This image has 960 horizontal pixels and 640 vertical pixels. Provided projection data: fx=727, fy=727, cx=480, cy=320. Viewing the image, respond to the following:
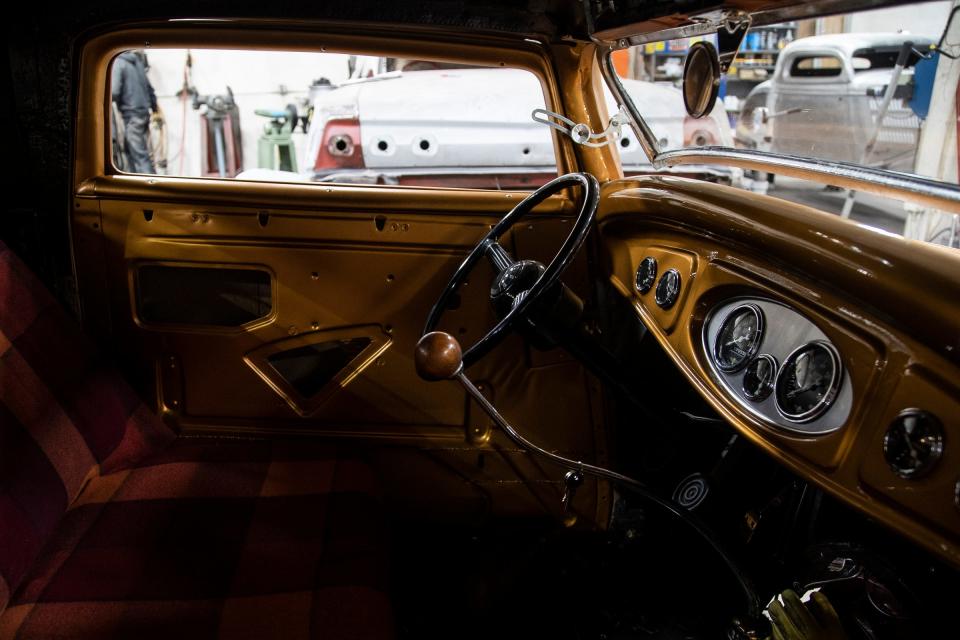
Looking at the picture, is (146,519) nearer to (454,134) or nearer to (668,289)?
(668,289)

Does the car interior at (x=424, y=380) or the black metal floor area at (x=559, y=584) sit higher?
the car interior at (x=424, y=380)

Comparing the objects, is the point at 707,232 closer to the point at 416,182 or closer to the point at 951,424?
the point at 951,424

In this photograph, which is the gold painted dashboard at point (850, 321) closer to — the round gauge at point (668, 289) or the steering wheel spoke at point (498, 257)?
the round gauge at point (668, 289)

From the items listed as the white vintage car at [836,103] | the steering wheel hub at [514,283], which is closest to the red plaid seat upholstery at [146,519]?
the steering wheel hub at [514,283]

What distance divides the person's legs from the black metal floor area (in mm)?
5524

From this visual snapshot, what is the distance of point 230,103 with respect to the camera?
698cm

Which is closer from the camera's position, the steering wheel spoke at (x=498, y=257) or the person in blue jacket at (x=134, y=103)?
the steering wheel spoke at (x=498, y=257)

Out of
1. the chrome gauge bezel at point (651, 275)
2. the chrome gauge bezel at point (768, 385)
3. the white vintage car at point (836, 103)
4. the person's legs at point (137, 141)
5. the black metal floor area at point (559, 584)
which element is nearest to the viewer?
the chrome gauge bezel at point (768, 385)

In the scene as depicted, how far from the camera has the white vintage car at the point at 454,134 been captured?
4133 mm

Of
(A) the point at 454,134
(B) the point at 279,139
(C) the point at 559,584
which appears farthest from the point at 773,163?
(B) the point at 279,139

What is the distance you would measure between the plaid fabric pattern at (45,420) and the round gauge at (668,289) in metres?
1.22

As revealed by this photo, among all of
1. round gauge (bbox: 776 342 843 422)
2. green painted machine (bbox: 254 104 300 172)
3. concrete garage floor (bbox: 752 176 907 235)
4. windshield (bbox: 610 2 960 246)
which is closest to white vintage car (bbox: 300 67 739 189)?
windshield (bbox: 610 2 960 246)

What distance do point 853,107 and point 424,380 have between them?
2.41 metres

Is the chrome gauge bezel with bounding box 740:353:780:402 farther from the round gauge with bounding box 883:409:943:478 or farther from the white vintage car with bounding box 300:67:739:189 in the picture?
the white vintage car with bounding box 300:67:739:189
